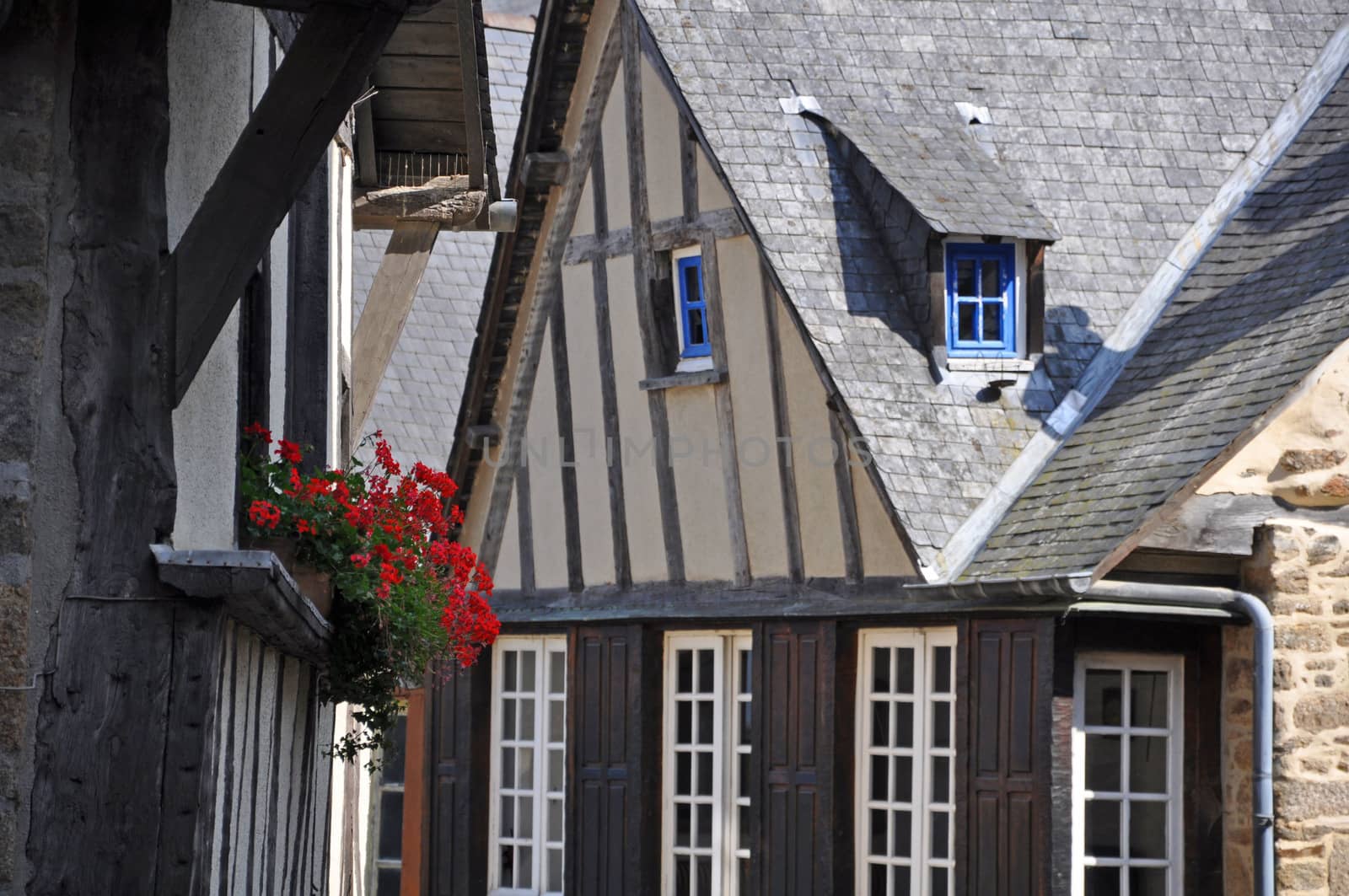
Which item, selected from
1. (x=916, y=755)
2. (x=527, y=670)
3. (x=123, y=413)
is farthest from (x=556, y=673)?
(x=123, y=413)

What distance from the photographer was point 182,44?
475cm

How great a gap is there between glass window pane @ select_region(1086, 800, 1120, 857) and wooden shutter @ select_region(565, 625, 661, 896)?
289cm

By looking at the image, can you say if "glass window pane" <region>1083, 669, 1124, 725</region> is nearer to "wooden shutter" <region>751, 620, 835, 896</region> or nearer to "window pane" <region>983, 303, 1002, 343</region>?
"wooden shutter" <region>751, 620, 835, 896</region>

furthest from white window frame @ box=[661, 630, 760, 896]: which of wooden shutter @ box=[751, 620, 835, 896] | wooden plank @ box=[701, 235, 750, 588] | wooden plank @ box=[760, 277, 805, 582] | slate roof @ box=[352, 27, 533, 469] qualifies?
slate roof @ box=[352, 27, 533, 469]

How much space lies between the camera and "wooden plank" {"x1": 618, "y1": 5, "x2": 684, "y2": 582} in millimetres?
11859

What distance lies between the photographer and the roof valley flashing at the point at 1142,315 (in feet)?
34.7

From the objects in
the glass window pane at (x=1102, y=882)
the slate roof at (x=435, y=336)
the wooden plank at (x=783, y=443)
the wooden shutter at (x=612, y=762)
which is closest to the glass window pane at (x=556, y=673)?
the wooden shutter at (x=612, y=762)

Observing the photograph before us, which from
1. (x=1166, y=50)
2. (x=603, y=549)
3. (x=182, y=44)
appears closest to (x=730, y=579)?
(x=603, y=549)

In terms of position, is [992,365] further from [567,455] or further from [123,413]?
[123,413]

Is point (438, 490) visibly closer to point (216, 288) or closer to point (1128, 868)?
point (216, 288)

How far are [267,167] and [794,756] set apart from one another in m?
7.06

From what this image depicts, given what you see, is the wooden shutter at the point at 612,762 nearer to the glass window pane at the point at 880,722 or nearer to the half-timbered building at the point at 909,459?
the half-timbered building at the point at 909,459

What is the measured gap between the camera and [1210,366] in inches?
415

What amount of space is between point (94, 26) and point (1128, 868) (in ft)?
23.6
